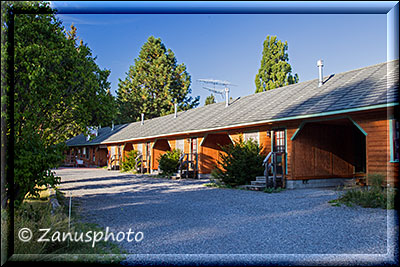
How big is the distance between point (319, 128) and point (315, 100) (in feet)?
4.74

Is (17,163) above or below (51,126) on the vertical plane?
below

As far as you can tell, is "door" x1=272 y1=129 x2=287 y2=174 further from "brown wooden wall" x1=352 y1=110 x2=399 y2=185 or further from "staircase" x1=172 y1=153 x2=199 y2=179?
"staircase" x1=172 y1=153 x2=199 y2=179

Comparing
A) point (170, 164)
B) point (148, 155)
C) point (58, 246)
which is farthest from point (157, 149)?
point (58, 246)

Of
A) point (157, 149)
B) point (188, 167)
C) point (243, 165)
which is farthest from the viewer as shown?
point (157, 149)

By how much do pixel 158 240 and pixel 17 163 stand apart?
3064 millimetres

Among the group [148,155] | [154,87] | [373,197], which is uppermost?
[154,87]

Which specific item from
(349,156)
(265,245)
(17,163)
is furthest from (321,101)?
(17,163)

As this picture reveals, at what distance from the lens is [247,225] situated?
6.93 meters

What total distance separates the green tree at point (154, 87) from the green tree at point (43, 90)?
124 feet

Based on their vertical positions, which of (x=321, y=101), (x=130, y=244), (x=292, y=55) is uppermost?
(x=292, y=55)

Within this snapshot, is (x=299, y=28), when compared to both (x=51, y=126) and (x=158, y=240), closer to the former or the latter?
(x=158, y=240)

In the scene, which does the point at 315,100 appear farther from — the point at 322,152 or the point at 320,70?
the point at 320,70

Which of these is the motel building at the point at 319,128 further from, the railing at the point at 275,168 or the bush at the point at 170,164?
the bush at the point at 170,164

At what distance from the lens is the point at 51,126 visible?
8750 mm
